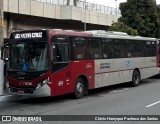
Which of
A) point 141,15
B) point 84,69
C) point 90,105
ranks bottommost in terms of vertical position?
point 90,105

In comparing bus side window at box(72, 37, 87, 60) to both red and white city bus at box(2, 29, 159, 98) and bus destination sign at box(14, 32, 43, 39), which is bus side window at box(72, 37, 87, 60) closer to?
red and white city bus at box(2, 29, 159, 98)

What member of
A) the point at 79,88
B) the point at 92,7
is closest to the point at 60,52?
the point at 79,88

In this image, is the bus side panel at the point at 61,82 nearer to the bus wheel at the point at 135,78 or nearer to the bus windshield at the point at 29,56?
the bus windshield at the point at 29,56

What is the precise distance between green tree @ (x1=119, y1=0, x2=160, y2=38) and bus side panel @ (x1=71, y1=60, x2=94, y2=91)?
15.6 metres

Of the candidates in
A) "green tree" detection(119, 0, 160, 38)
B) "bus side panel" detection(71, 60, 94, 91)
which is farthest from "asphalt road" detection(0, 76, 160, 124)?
"green tree" detection(119, 0, 160, 38)

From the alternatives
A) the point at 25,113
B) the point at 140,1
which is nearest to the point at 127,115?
the point at 25,113

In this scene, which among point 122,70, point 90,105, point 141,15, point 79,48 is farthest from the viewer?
point 141,15

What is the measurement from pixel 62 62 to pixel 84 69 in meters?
1.64

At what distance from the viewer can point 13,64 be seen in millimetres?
13648

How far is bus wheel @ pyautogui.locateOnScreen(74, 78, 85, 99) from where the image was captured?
47.3ft

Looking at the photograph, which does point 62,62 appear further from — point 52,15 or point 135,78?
point 52,15

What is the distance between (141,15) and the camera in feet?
99.3

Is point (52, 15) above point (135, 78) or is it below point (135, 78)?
above

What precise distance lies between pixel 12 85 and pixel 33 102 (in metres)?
1.06
